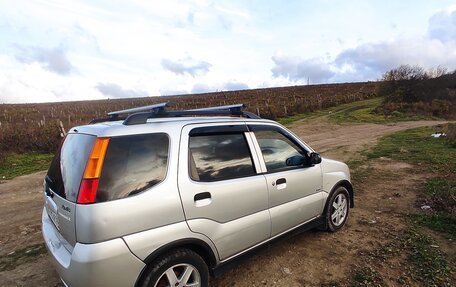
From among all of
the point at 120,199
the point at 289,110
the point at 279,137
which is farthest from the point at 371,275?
the point at 289,110

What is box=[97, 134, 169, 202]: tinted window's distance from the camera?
2.49 m

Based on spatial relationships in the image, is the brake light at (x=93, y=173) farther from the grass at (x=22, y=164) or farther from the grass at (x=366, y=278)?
the grass at (x=22, y=164)

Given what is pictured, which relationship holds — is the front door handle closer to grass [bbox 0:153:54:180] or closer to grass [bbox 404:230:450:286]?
grass [bbox 404:230:450:286]

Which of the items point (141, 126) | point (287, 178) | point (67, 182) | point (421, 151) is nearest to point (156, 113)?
point (141, 126)

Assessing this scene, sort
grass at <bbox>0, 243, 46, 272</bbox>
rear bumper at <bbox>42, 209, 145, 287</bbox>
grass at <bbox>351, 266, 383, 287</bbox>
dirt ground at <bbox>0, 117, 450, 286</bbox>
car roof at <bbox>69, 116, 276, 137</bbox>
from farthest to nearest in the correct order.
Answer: grass at <bbox>0, 243, 46, 272</bbox>
dirt ground at <bbox>0, 117, 450, 286</bbox>
grass at <bbox>351, 266, 383, 287</bbox>
car roof at <bbox>69, 116, 276, 137</bbox>
rear bumper at <bbox>42, 209, 145, 287</bbox>

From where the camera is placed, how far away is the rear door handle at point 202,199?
284cm

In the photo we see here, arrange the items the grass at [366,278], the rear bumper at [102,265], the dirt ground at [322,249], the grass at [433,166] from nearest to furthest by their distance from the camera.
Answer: the rear bumper at [102,265] → the grass at [366,278] → the dirt ground at [322,249] → the grass at [433,166]

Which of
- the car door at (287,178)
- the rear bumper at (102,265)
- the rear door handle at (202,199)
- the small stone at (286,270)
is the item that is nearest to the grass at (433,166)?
the car door at (287,178)

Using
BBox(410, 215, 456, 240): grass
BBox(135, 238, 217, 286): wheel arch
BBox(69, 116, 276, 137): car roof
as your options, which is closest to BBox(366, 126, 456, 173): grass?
BBox(410, 215, 456, 240): grass

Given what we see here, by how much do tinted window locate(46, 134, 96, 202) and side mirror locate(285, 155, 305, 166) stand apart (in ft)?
7.30

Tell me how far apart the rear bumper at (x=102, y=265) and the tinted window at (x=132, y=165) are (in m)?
0.36

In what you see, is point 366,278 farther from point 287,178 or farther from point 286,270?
point 287,178

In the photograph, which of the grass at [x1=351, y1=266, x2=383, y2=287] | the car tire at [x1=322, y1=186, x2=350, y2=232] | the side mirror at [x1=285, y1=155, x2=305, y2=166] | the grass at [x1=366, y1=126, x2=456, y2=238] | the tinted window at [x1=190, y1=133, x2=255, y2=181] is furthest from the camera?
the grass at [x1=366, y1=126, x2=456, y2=238]

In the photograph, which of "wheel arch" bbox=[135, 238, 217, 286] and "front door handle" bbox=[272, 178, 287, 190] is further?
"front door handle" bbox=[272, 178, 287, 190]
